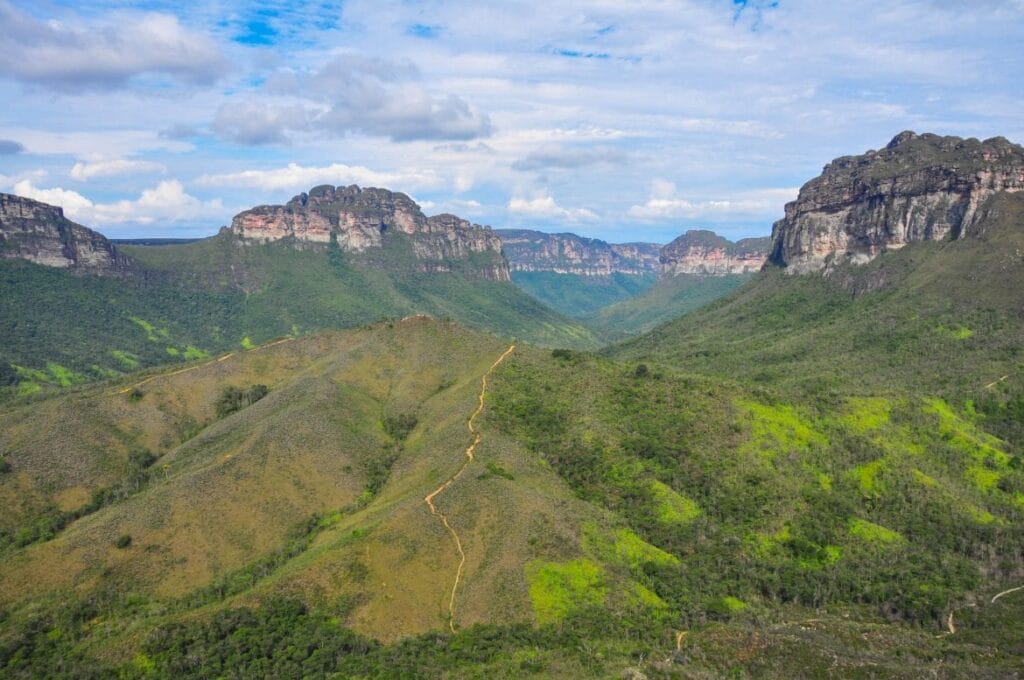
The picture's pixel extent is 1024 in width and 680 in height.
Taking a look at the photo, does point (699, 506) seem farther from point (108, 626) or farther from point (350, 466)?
point (108, 626)

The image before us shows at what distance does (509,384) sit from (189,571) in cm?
5563

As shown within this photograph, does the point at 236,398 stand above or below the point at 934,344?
above

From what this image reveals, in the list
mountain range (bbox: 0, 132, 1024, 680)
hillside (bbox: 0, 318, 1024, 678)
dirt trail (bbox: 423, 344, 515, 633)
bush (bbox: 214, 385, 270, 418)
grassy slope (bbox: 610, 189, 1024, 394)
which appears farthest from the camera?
grassy slope (bbox: 610, 189, 1024, 394)

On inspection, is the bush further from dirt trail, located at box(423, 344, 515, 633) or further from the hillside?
dirt trail, located at box(423, 344, 515, 633)

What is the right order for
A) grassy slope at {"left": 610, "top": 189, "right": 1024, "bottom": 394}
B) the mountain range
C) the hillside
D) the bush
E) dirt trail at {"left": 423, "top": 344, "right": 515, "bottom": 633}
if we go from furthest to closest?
1. grassy slope at {"left": 610, "top": 189, "right": 1024, "bottom": 394}
2. the bush
3. dirt trail at {"left": 423, "top": 344, "right": 515, "bottom": 633}
4. the hillside
5. the mountain range

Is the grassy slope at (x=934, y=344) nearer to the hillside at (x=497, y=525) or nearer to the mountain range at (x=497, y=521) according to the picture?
the mountain range at (x=497, y=521)

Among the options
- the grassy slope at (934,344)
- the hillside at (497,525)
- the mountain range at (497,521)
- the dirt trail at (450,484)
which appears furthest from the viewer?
the grassy slope at (934,344)

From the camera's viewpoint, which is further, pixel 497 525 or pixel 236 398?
pixel 236 398

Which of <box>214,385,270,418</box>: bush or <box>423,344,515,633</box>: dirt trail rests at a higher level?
<box>214,385,270,418</box>: bush

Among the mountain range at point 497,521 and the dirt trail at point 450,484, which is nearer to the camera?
the mountain range at point 497,521

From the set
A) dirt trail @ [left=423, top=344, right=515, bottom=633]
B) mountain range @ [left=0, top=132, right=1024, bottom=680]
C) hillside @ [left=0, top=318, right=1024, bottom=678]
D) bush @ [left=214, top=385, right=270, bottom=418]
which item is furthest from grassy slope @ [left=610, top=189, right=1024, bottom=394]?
bush @ [left=214, top=385, right=270, bottom=418]

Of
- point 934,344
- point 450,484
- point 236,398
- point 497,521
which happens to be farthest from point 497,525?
point 934,344

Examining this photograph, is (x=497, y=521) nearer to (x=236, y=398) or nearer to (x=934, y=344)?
(x=236, y=398)

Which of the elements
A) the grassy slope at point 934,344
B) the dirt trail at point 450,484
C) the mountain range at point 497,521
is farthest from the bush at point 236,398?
the grassy slope at point 934,344
